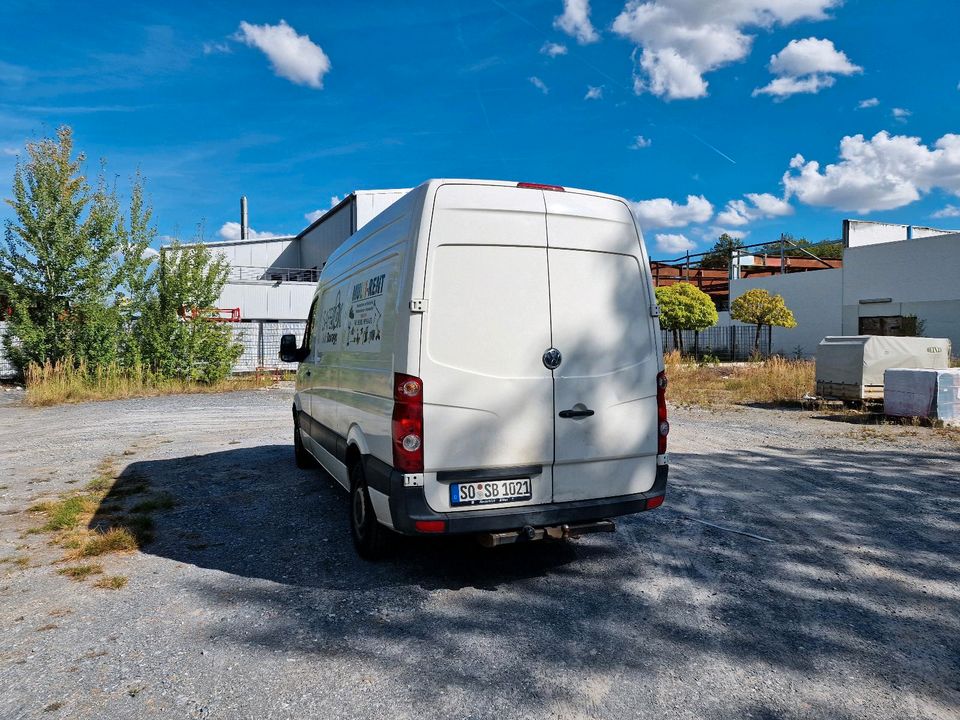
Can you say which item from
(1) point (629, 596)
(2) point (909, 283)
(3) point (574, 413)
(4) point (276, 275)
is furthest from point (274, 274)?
(1) point (629, 596)

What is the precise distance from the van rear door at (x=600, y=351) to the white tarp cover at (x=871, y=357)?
10.1 meters

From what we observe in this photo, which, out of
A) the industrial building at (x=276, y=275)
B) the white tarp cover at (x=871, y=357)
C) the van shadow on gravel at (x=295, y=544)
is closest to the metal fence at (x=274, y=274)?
the industrial building at (x=276, y=275)

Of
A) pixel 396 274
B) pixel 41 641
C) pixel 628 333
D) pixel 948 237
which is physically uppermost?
pixel 948 237

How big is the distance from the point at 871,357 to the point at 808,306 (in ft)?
70.2

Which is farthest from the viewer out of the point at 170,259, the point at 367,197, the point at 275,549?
the point at 367,197

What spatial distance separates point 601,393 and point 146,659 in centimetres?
280

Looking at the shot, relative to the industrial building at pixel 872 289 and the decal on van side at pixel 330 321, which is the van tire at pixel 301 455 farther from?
the industrial building at pixel 872 289

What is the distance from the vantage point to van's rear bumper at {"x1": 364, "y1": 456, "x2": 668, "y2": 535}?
3.59 meters

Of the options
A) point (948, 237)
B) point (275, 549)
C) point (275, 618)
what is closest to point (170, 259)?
point (275, 549)

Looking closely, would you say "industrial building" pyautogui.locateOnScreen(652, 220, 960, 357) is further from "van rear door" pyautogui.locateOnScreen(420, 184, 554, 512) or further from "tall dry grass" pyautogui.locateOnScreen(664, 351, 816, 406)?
"van rear door" pyautogui.locateOnScreen(420, 184, 554, 512)

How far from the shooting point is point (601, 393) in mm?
3936

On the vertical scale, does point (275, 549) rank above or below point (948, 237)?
below

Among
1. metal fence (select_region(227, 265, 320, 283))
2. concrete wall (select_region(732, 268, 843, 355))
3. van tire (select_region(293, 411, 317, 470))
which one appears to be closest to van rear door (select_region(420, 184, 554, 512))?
van tire (select_region(293, 411, 317, 470))

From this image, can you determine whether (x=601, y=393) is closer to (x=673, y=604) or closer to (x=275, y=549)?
(x=673, y=604)
